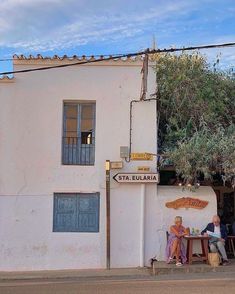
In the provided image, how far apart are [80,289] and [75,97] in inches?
257

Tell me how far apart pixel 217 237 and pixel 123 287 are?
14.7ft

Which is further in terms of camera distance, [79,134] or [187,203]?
[79,134]

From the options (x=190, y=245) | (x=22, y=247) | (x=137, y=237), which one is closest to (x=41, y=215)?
(x=22, y=247)

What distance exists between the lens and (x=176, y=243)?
600 inches

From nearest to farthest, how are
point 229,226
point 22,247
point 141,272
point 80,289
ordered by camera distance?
point 80,289, point 141,272, point 22,247, point 229,226

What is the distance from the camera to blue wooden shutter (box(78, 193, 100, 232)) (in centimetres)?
1608

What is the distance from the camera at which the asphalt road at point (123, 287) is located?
11.2 metres

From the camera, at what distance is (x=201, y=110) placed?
55.6 ft

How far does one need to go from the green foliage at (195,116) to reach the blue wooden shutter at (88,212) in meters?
2.56

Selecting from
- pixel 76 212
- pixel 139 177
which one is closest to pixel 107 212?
pixel 76 212

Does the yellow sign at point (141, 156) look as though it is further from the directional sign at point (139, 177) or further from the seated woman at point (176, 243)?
the seated woman at point (176, 243)

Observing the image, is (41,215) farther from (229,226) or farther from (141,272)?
(229,226)

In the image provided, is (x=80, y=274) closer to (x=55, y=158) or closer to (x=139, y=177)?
(x=139, y=177)

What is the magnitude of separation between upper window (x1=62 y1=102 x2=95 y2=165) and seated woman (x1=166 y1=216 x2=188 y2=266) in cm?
313
